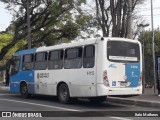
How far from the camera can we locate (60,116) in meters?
12.4

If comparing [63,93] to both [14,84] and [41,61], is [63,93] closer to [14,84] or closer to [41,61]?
[41,61]

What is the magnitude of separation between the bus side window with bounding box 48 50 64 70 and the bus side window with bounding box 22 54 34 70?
189cm

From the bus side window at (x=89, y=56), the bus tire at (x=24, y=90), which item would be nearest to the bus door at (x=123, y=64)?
the bus side window at (x=89, y=56)

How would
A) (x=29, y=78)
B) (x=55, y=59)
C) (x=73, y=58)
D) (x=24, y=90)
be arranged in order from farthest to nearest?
1. (x=24, y=90)
2. (x=29, y=78)
3. (x=55, y=59)
4. (x=73, y=58)

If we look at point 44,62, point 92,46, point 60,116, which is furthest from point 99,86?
point 44,62

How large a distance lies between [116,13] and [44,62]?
25.3 ft

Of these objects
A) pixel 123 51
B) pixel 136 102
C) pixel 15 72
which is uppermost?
pixel 123 51

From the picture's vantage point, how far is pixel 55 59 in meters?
17.6

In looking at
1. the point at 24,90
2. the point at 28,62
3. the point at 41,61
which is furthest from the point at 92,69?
the point at 24,90

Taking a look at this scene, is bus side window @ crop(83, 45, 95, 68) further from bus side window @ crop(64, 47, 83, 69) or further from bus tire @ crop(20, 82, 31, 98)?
bus tire @ crop(20, 82, 31, 98)

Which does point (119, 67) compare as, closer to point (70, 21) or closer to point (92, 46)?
point (92, 46)

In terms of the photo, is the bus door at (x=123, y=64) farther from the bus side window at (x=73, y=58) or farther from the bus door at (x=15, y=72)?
the bus door at (x=15, y=72)

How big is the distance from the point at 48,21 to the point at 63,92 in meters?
22.0

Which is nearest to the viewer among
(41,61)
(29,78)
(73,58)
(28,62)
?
(73,58)
